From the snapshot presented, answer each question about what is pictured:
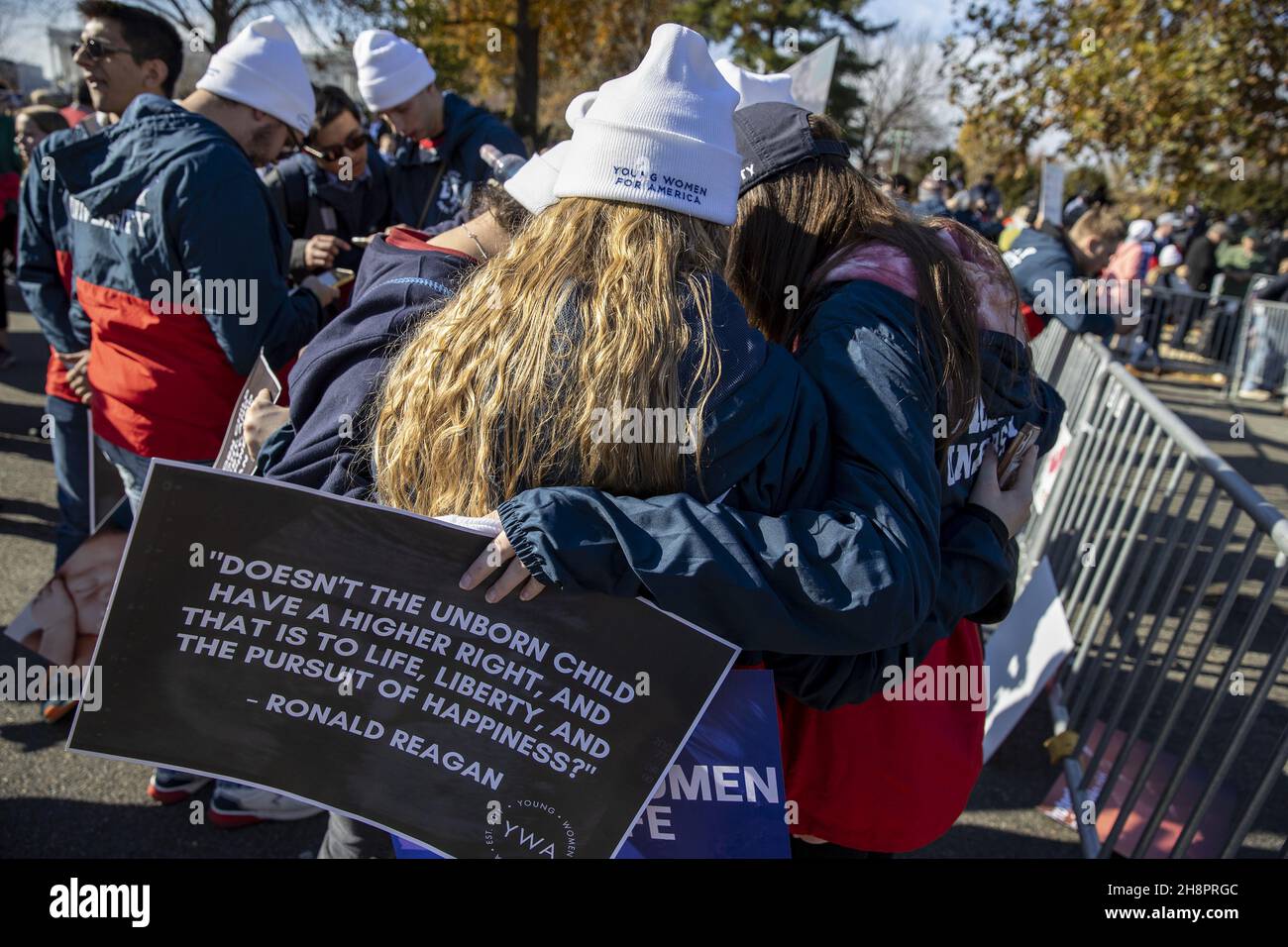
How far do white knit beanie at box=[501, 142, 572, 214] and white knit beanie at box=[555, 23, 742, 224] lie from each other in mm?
274

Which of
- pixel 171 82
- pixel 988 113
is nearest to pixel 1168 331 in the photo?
pixel 988 113

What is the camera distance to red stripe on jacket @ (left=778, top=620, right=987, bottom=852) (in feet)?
6.00

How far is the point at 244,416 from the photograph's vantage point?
2.30 metres

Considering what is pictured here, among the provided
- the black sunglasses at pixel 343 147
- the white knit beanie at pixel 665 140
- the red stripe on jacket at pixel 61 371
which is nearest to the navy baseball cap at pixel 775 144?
the white knit beanie at pixel 665 140

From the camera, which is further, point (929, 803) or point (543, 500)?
point (929, 803)

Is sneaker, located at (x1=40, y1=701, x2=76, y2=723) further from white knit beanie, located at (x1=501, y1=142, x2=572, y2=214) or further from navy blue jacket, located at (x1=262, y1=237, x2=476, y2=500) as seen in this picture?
white knit beanie, located at (x1=501, y1=142, x2=572, y2=214)

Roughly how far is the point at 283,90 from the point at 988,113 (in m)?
12.4

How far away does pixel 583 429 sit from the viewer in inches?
55.9

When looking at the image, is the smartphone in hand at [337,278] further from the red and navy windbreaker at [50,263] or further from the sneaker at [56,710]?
the sneaker at [56,710]

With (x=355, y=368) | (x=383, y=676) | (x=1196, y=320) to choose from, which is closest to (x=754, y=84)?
(x=355, y=368)

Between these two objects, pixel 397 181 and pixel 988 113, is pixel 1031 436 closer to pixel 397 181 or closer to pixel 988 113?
pixel 397 181

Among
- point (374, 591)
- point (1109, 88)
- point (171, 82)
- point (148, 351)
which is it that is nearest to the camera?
point (374, 591)

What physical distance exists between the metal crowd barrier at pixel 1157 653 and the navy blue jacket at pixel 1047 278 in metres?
0.27

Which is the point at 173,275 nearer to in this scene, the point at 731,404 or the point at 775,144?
the point at 775,144
